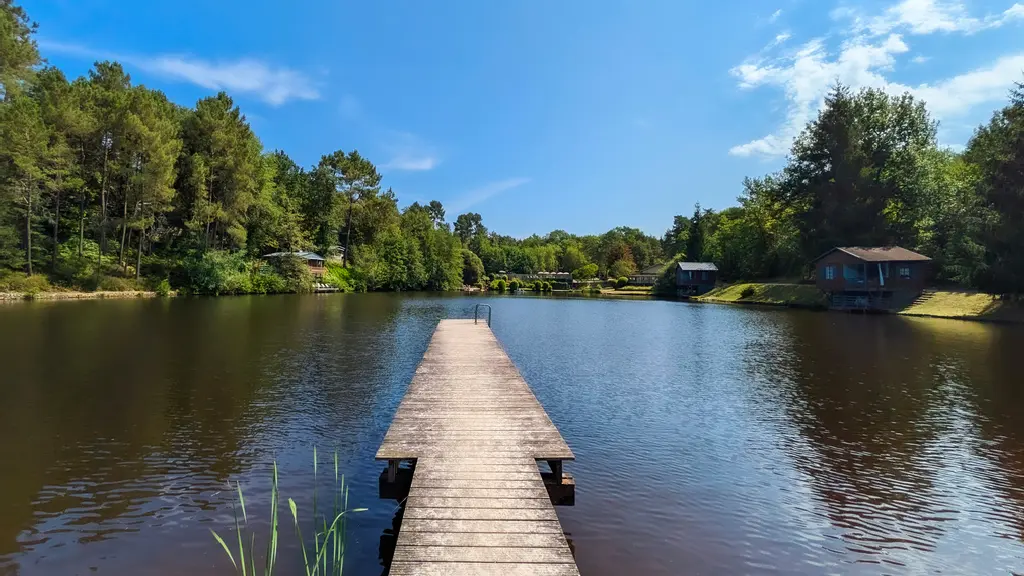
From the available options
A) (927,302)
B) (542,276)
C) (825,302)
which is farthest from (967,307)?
(542,276)

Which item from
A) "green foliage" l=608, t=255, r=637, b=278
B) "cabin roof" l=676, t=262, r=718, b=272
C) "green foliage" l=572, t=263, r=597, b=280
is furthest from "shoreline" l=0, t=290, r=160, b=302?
"green foliage" l=572, t=263, r=597, b=280

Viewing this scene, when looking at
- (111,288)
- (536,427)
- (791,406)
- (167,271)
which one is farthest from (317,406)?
(167,271)

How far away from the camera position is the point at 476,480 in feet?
21.3

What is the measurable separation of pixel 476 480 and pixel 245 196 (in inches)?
2441

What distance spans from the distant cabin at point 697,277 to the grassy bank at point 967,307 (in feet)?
110

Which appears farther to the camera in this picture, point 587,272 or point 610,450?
point 587,272

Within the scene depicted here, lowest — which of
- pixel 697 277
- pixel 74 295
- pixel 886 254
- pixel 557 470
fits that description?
pixel 557 470

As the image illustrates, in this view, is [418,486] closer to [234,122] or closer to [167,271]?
[167,271]

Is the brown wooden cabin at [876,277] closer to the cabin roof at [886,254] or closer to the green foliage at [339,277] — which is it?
the cabin roof at [886,254]

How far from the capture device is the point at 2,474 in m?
8.20

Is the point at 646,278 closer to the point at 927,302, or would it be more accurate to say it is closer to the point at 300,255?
the point at 927,302

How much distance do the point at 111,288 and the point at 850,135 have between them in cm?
7779

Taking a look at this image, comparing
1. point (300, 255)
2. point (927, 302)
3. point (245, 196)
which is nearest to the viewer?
point (927, 302)

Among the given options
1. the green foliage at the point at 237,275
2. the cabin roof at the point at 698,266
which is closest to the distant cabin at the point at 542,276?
the cabin roof at the point at 698,266
